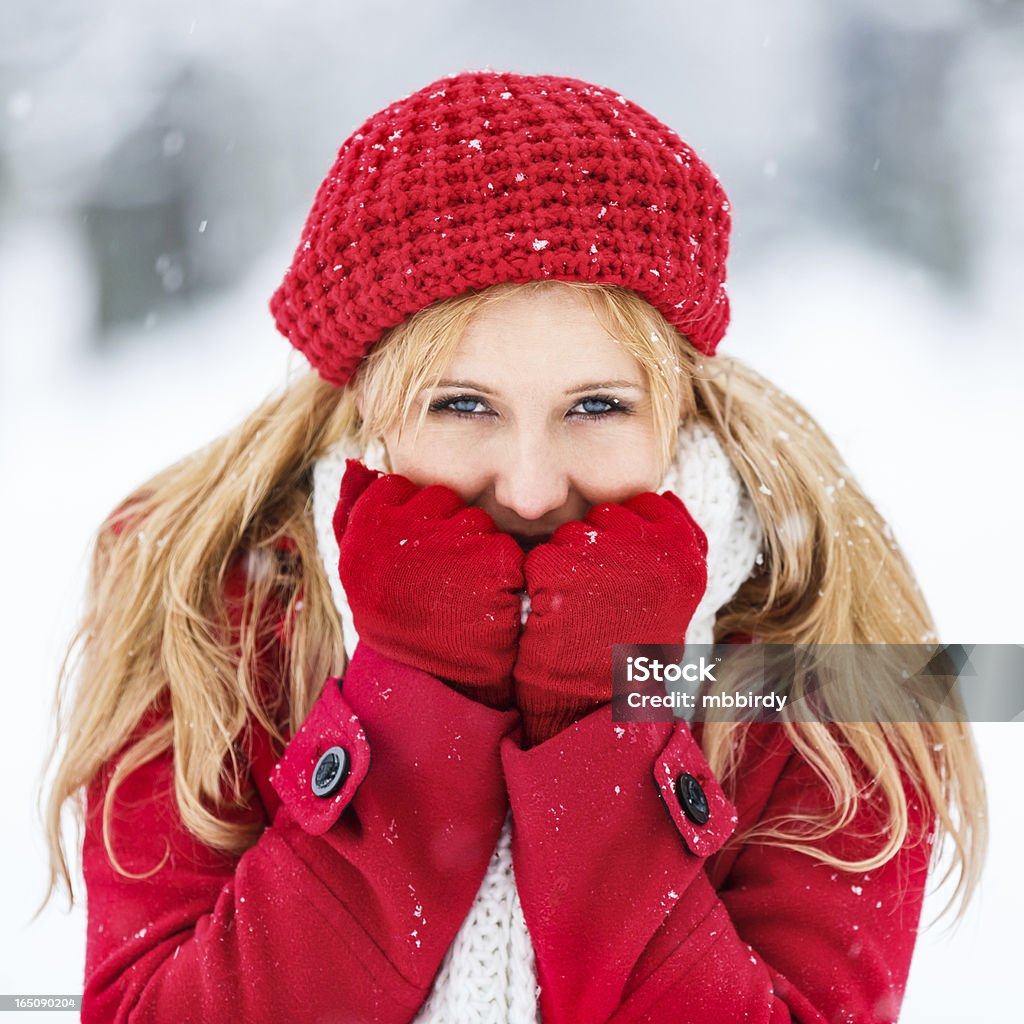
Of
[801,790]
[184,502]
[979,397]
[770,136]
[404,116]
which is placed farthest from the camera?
[770,136]

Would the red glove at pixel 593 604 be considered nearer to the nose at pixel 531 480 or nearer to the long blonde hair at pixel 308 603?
the nose at pixel 531 480

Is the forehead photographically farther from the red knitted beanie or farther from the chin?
the chin

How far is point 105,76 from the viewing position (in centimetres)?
405

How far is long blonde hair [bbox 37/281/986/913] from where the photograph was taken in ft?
5.34

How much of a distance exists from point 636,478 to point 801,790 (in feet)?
1.72

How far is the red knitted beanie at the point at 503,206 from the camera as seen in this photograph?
142cm

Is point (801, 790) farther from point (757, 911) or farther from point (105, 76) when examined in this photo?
point (105, 76)

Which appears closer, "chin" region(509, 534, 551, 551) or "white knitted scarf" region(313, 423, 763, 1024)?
"white knitted scarf" region(313, 423, 763, 1024)

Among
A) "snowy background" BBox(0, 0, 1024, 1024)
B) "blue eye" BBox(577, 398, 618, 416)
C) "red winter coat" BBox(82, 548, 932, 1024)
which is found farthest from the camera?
"snowy background" BBox(0, 0, 1024, 1024)

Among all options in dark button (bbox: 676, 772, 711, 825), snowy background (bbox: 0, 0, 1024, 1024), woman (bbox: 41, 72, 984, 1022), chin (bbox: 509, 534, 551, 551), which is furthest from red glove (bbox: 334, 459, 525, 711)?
snowy background (bbox: 0, 0, 1024, 1024)

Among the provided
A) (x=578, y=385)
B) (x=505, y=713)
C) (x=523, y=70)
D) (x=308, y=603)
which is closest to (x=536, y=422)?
(x=578, y=385)

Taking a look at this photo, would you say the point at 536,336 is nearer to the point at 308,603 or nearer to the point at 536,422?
the point at 536,422

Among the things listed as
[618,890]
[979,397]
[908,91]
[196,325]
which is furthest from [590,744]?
[908,91]

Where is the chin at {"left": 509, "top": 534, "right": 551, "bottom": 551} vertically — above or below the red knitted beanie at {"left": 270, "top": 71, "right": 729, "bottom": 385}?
below
